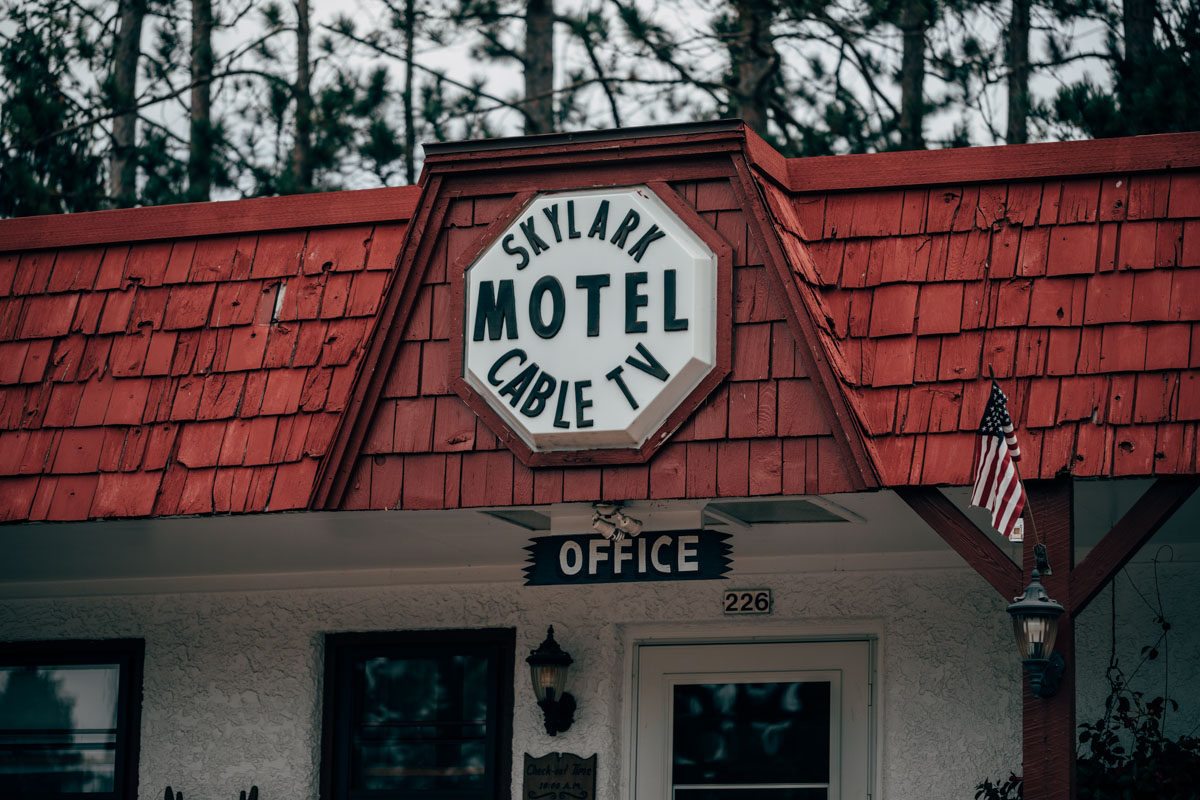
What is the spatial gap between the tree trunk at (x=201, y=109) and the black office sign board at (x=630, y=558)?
988cm

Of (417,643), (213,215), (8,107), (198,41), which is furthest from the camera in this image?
(198,41)

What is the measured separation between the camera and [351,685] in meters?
8.65

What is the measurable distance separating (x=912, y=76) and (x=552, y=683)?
9613 mm

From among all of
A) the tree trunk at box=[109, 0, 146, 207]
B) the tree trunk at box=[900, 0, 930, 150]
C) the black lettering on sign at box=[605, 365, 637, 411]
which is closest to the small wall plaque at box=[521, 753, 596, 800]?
the black lettering on sign at box=[605, 365, 637, 411]

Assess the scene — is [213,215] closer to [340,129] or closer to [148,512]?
[148,512]

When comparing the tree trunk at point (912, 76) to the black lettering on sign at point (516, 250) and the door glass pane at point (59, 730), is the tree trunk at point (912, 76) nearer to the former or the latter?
the black lettering on sign at point (516, 250)

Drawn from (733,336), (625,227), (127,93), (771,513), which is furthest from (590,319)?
(127,93)

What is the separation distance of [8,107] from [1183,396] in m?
13.3

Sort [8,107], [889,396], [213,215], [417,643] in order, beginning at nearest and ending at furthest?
[889,396], [213,215], [417,643], [8,107]

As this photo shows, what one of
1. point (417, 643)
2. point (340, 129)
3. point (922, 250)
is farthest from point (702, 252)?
point (340, 129)

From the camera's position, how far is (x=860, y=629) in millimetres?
7926

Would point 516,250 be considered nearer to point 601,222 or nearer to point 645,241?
point 601,222

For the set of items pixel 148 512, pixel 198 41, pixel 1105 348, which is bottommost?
pixel 148 512

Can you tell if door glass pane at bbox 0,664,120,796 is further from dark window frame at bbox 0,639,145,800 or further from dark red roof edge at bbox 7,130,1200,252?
dark red roof edge at bbox 7,130,1200,252
